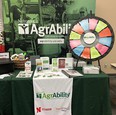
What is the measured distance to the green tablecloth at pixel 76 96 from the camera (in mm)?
1982

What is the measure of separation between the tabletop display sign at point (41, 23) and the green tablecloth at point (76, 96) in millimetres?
1215

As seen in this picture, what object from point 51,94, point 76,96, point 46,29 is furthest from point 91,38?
point 46,29

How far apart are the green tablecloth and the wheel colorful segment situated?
1.12 ft

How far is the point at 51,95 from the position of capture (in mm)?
1998

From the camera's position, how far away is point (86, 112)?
2.09m

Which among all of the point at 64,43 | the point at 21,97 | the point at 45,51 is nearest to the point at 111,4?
the point at 64,43

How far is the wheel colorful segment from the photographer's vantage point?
7.50 ft

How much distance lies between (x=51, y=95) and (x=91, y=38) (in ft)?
2.96

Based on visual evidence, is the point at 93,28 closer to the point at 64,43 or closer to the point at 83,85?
the point at 83,85

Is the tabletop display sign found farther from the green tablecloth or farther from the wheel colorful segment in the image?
the green tablecloth

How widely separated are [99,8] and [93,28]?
2316 mm

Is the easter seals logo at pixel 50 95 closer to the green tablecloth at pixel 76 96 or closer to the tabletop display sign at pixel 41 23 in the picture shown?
the green tablecloth at pixel 76 96

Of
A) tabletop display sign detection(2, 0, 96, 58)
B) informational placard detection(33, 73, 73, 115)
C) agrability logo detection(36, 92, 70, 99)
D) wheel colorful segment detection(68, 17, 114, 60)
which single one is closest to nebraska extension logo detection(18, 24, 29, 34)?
tabletop display sign detection(2, 0, 96, 58)

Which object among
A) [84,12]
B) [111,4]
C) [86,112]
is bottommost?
[86,112]
